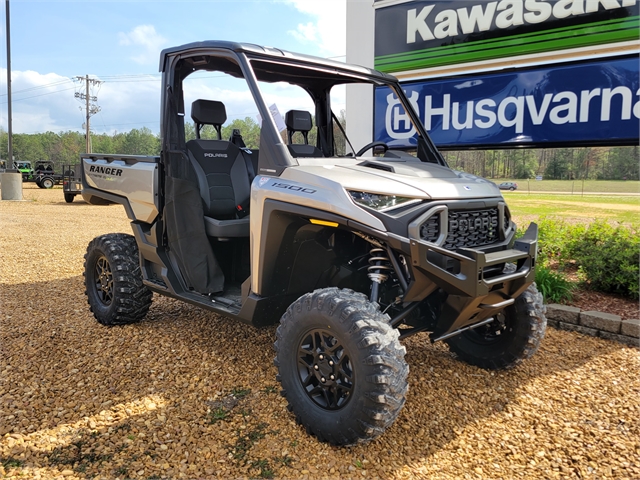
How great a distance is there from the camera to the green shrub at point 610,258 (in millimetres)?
4953

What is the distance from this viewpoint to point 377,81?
13.4 ft

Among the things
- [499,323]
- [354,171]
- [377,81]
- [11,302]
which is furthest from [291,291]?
[11,302]

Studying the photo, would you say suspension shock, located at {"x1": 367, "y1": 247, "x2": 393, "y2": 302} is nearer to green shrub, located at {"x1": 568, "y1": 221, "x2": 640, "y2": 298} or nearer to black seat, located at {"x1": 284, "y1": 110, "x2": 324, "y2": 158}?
black seat, located at {"x1": 284, "y1": 110, "x2": 324, "y2": 158}

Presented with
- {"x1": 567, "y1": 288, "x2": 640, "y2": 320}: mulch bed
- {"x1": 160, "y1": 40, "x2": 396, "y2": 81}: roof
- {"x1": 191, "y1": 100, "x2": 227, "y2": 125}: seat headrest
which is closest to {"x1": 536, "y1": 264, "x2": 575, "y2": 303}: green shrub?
{"x1": 567, "y1": 288, "x2": 640, "y2": 320}: mulch bed

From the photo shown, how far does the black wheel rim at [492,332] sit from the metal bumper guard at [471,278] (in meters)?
0.48

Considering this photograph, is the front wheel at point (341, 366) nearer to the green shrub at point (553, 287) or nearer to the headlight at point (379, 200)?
the headlight at point (379, 200)

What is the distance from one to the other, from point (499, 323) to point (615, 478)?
1345 mm

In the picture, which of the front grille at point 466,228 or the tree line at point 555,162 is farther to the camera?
the tree line at point 555,162

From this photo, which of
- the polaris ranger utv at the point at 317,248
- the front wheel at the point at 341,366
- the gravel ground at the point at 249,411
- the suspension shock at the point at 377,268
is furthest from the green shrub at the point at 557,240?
the front wheel at the point at 341,366

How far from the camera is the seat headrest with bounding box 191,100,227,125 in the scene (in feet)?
13.3

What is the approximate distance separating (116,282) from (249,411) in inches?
82.0

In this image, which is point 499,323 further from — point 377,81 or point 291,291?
point 377,81

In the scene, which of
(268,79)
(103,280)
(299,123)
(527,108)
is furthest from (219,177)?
(527,108)

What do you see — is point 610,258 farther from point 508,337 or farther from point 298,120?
point 298,120
